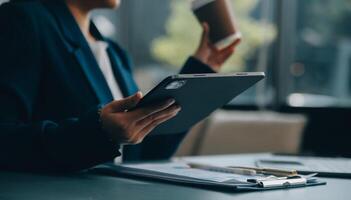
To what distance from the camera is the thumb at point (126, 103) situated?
1201 mm

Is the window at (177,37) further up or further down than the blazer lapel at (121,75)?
further up

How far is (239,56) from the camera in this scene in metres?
4.81

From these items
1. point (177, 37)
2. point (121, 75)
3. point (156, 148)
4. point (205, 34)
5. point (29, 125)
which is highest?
point (177, 37)

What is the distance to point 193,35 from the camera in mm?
4898

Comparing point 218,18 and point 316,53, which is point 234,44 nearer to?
point 218,18

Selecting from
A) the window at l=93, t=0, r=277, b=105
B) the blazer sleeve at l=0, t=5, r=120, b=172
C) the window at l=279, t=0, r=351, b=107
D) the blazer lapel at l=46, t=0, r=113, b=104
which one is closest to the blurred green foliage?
the window at l=93, t=0, r=277, b=105

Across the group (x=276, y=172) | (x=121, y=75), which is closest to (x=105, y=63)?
(x=121, y=75)

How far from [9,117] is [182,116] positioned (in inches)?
15.1

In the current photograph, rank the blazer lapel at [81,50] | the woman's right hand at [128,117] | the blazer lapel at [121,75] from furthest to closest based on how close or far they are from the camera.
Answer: the blazer lapel at [121,75]
the blazer lapel at [81,50]
the woman's right hand at [128,117]

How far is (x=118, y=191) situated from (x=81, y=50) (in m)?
0.62

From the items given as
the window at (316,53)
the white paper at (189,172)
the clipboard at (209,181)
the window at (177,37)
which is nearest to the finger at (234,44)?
the white paper at (189,172)

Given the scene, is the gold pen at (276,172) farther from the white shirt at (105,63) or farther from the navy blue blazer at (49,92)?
the white shirt at (105,63)

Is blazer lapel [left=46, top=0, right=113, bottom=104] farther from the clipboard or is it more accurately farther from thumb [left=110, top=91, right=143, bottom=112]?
thumb [left=110, top=91, right=143, bottom=112]

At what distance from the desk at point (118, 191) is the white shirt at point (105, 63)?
576 millimetres
